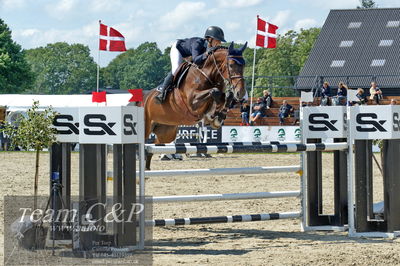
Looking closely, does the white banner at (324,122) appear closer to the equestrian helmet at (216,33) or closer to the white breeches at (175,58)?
the equestrian helmet at (216,33)

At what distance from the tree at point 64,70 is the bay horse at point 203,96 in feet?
279

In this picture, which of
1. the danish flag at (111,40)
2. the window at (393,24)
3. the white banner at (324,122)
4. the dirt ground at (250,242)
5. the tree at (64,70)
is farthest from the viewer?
the tree at (64,70)

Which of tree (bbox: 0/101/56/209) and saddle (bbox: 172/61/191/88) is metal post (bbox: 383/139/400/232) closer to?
saddle (bbox: 172/61/191/88)

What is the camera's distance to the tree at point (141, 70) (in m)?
89.2

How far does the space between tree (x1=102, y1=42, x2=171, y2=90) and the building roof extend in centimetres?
4610

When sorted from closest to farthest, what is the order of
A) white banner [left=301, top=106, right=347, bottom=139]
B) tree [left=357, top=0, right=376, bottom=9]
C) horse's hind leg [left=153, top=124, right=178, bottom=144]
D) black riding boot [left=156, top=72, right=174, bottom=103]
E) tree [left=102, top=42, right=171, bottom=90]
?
1. white banner [left=301, top=106, right=347, bottom=139]
2. black riding boot [left=156, top=72, right=174, bottom=103]
3. horse's hind leg [left=153, top=124, right=178, bottom=144]
4. tree [left=357, top=0, right=376, bottom=9]
5. tree [left=102, top=42, right=171, bottom=90]

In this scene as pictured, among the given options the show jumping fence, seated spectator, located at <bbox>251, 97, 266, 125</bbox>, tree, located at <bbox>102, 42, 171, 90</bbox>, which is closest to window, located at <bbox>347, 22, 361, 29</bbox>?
seated spectator, located at <bbox>251, 97, 266, 125</bbox>

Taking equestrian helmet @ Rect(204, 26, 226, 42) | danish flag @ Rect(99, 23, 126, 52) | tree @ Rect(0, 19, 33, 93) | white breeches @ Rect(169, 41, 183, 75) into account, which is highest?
tree @ Rect(0, 19, 33, 93)

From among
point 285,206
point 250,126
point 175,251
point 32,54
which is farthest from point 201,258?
point 32,54

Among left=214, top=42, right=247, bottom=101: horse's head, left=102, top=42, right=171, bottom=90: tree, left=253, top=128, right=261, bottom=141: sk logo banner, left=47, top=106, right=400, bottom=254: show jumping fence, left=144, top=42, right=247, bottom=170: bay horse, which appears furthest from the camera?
left=102, top=42, right=171, bottom=90: tree

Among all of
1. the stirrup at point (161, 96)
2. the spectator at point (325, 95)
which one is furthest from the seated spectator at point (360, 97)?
the stirrup at point (161, 96)

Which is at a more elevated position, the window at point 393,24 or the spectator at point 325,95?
the window at point 393,24

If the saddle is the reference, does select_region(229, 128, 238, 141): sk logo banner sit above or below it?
below

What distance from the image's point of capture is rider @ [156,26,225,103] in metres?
9.29
